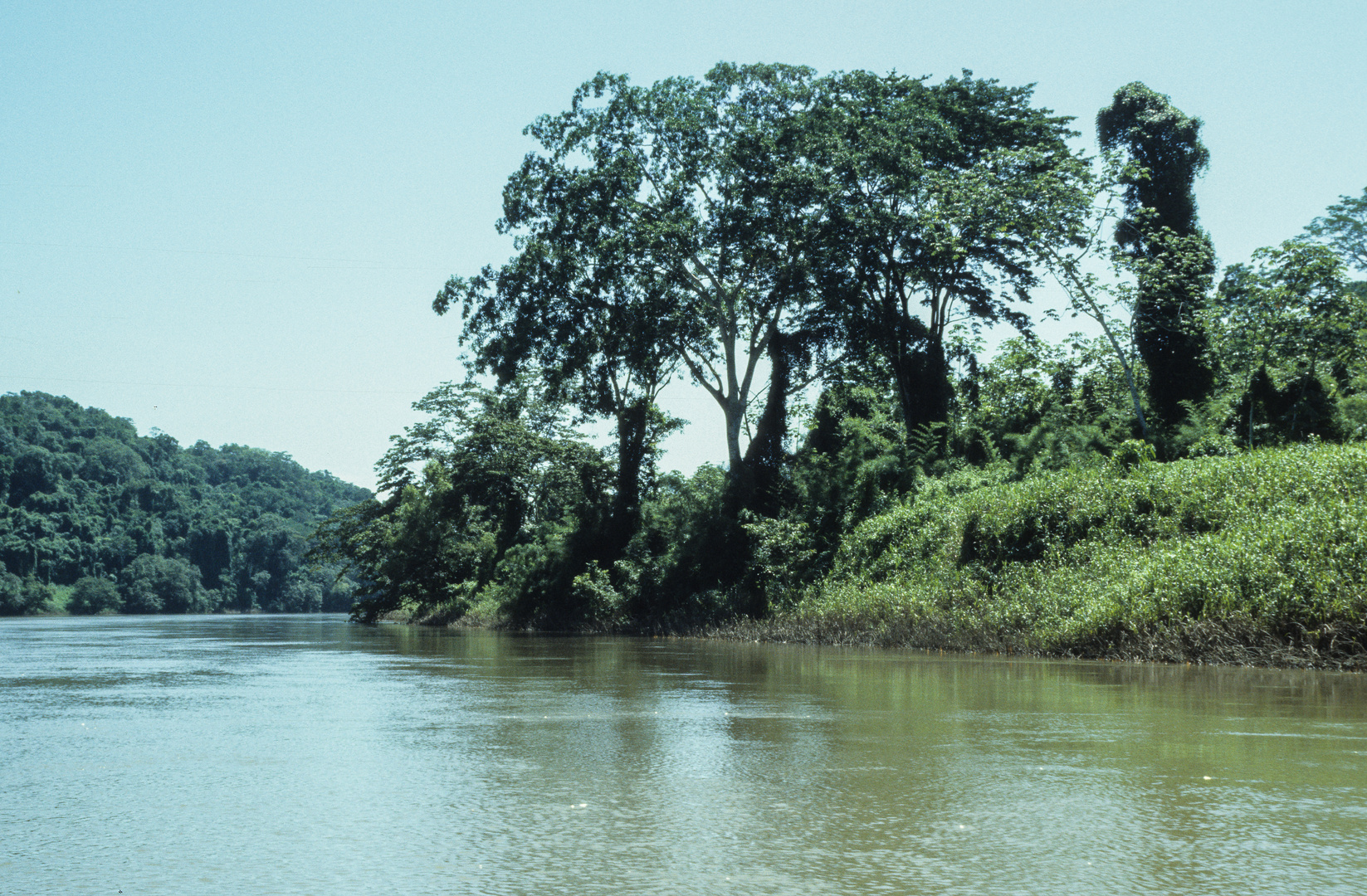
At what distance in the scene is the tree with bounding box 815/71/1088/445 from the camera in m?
30.9

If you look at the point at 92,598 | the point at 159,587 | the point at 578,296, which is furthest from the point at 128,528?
the point at 578,296

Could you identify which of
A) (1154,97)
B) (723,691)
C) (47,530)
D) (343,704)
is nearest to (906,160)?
(1154,97)

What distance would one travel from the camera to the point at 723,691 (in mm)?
12703

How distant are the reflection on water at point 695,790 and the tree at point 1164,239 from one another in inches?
832

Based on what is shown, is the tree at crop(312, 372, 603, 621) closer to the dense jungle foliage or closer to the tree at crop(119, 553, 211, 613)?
the dense jungle foliage

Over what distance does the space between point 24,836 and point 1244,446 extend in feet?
88.3

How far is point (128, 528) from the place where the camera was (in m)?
128

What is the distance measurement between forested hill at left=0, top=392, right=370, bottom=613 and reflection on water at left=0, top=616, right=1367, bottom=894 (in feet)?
318

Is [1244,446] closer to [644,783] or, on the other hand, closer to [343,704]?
[343,704]

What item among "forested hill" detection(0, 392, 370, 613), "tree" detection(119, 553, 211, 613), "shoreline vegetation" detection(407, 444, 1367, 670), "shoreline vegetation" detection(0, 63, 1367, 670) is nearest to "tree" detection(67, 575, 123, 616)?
"forested hill" detection(0, 392, 370, 613)

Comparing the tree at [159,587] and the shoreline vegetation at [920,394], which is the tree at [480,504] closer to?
the shoreline vegetation at [920,394]

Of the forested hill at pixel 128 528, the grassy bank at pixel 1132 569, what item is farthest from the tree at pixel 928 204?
the forested hill at pixel 128 528

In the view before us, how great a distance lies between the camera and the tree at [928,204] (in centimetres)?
3086

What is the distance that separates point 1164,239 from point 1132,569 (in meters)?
17.9
